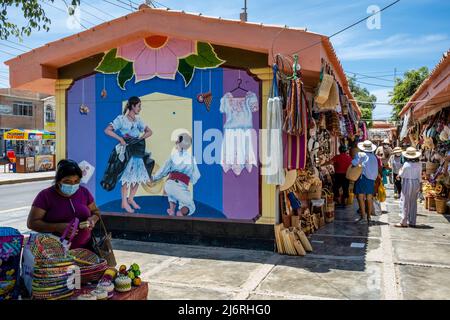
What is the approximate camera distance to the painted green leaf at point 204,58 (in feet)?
24.0

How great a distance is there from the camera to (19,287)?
11.0ft

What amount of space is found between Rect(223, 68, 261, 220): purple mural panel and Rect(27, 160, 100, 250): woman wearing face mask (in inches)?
137

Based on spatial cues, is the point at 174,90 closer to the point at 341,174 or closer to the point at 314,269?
the point at 314,269

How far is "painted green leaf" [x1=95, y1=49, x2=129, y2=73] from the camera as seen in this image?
7.91 meters

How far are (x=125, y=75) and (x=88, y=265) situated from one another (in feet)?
16.5

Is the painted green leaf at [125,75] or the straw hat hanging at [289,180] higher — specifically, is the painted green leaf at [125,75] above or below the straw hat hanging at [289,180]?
above

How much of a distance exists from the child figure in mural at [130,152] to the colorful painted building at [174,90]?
12 centimetres

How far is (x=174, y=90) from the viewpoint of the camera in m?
7.60

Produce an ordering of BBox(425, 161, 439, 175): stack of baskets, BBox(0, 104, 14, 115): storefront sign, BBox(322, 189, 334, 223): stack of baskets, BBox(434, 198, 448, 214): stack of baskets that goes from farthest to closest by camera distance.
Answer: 1. BBox(0, 104, 14, 115): storefront sign
2. BBox(425, 161, 439, 175): stack of baskets
3. BBox(434, 198, 448, 214): stack of baskets
4. BBox(322, 189, 334, 223): stack of baskets

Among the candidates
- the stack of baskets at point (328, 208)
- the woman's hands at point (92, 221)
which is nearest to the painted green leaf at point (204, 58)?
the woman's hands at point (92, 221)

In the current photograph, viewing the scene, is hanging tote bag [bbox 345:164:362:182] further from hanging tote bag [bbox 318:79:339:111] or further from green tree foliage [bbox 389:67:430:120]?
green tree foliage [bbox 389:67:430:120]

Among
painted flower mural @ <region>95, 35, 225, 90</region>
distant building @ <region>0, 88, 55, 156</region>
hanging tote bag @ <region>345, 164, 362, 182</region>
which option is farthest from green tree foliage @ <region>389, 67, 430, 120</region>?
distant building @ <region>0, 88, 55, 156</region>

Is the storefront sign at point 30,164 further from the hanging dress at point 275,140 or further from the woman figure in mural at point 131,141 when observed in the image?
the hanging dress at point 275,140

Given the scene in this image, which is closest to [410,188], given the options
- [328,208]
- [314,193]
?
[328,208]
